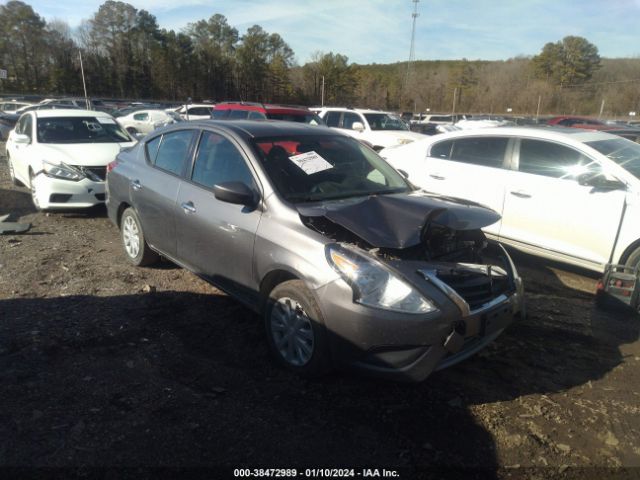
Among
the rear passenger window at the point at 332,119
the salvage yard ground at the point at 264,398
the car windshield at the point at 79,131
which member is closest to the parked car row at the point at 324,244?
the salvage yard ground at the point at 264,398

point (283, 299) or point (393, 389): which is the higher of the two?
point (283, 299)

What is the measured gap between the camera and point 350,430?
2.71 meters

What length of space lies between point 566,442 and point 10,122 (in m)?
27.0

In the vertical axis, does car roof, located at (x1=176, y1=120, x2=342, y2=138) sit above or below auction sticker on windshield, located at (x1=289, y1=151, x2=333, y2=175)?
above

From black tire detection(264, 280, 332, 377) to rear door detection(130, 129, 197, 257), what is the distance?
1620mm

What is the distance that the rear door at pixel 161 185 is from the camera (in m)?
4.36

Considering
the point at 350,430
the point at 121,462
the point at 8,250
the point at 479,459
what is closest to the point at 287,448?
the point at 350,430

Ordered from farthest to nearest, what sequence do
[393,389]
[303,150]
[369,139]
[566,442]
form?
[369,139]
[303,150]
[393,389]
[566,442]

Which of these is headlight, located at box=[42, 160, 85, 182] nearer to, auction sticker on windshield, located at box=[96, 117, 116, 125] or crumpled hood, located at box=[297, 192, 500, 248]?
auction sticker on windshield, located at box=[96, 117, 116, 125]

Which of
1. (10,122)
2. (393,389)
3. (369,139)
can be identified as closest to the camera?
(393,389)

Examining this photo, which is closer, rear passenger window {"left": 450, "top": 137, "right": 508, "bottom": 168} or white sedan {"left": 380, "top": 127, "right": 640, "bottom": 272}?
white sedan {"left": 380, "top": 127, "right": 640, "bottom": 272}

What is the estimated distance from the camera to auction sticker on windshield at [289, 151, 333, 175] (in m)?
3.79

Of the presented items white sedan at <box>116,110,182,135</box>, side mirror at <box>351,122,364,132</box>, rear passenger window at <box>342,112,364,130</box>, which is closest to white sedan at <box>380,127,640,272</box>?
side mirror at <box>351,122,364,132</box>

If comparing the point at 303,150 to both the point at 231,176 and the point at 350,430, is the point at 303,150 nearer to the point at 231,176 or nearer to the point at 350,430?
the point at 231,176
